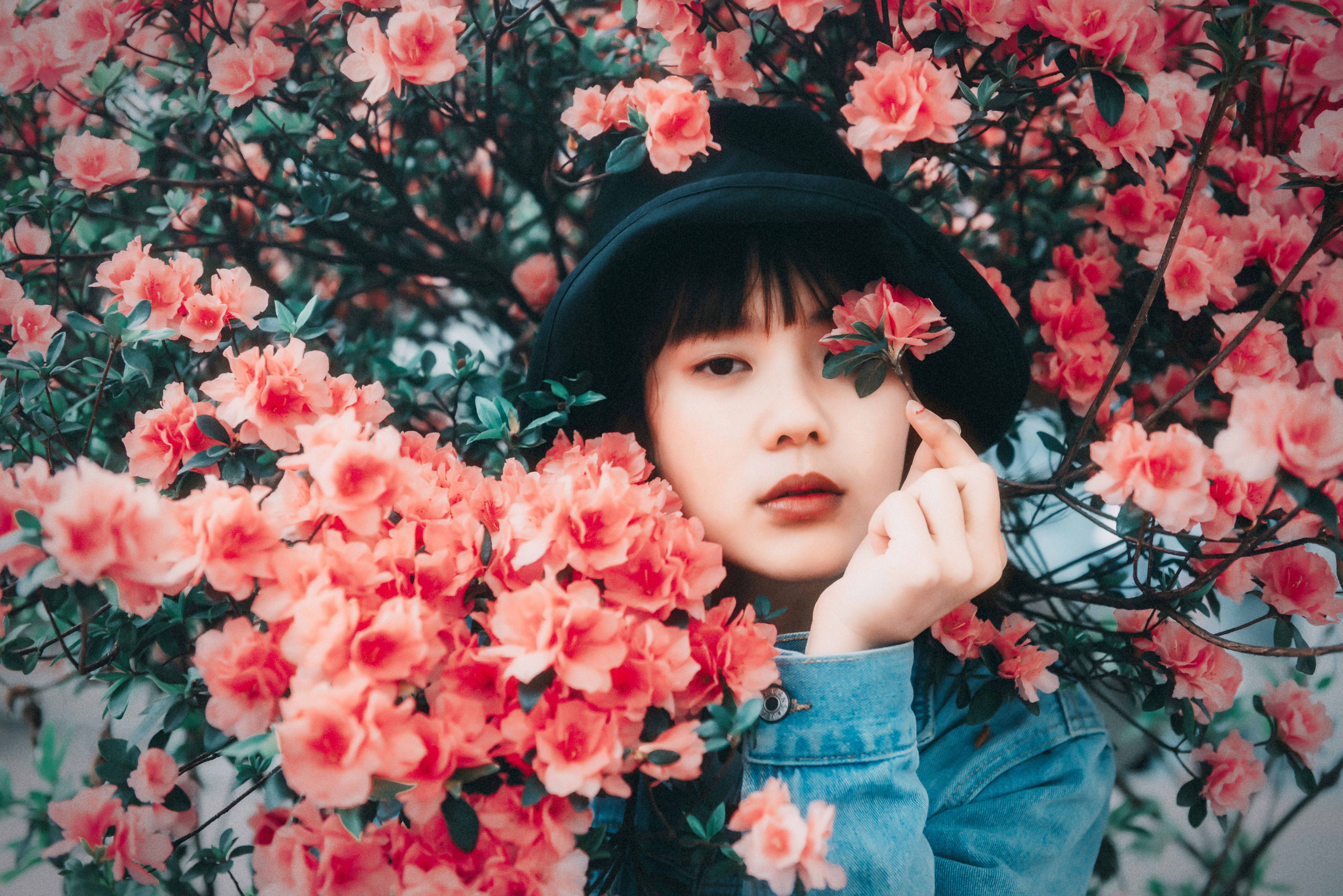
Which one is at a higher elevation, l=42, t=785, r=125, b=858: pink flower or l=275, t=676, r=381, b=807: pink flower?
l=275, t=676, r=381, b=807: pink flower

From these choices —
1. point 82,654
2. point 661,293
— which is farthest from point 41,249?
point 661,293

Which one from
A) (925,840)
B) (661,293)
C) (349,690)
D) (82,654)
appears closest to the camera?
(349,690)

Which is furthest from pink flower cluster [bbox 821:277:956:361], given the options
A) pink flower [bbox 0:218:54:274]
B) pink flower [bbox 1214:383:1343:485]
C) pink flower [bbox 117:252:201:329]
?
pink flower [bbox 0:218:54:274]

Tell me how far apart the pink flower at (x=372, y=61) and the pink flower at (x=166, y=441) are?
1.62ft

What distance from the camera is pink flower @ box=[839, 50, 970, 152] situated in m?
1.04

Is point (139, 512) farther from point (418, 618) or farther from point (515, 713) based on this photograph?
point (515, 713)

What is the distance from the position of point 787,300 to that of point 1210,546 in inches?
33.0

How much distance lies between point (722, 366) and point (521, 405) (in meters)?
0.31

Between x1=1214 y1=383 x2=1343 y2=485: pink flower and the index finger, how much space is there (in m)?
0.40

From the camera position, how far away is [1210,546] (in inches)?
50.6

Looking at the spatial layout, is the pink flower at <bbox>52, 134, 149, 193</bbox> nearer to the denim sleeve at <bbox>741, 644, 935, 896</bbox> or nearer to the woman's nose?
the woman's nose

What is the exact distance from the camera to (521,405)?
1.17m

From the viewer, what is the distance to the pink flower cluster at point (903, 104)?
1.04 meters

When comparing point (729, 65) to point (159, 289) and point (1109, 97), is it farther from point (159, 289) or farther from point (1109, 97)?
point (159, 289)
